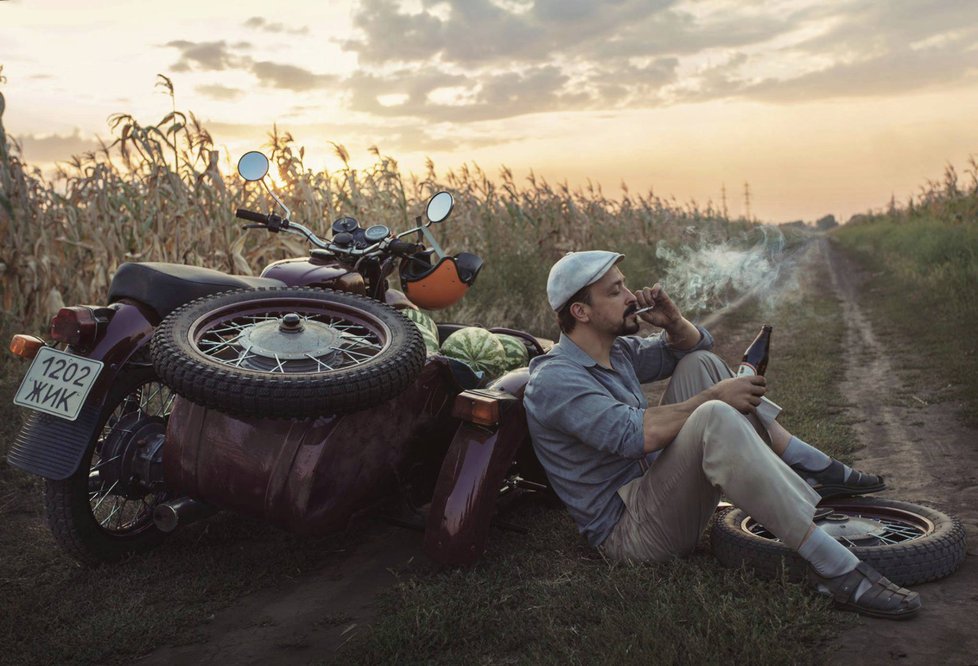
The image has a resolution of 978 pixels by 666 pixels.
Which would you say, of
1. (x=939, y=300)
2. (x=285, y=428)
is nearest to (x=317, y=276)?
(x=285, y=428)

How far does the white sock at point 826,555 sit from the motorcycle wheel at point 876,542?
6.2 inches

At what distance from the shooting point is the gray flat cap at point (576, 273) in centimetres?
387

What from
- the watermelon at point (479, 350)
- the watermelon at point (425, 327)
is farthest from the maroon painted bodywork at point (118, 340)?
the watermelon at point (479, 350)

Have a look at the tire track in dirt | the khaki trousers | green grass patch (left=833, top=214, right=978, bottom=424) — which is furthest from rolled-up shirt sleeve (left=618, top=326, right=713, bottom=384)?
green grass patch (left=833, top=214, right=978, bottom=424)

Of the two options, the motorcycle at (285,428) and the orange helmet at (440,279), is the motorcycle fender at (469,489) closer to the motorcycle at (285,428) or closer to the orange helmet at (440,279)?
the motorcycle at (285,428)

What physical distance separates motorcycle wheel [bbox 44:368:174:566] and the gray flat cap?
6.91ft

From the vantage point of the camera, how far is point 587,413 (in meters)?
3.65

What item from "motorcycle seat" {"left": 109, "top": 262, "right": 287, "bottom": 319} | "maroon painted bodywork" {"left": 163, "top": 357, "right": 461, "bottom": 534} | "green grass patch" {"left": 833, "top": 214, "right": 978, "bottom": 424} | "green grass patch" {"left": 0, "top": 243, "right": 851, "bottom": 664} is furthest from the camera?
"green grass patch" {"left": 833, "top": 214, "right": 978, "bottom": 424}

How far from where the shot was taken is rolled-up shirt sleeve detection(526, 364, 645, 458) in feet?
11.8

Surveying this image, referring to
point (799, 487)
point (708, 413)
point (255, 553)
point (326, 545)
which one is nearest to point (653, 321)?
point (708, 413)

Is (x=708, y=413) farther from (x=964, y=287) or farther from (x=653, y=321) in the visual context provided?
(x=964, y=287)

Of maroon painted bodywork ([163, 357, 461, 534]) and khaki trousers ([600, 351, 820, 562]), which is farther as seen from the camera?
maroon painted bodywork ([163, 357, 461, 534])

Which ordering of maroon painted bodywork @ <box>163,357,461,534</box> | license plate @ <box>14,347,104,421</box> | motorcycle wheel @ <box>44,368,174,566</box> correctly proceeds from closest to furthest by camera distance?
maroon painted bodywork @ <box>163,357,461,534</box>, license plate @ <box>14,347,104,421</box>, motorcycle wheel @ <box>44,368,174,566</box>

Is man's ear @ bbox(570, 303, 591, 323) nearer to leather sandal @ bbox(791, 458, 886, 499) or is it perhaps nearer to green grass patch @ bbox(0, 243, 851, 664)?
green grass patch @ bbox(0, 243, 851, 664)
